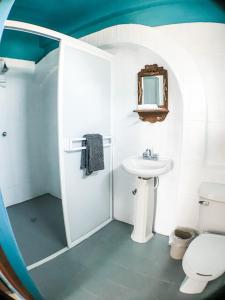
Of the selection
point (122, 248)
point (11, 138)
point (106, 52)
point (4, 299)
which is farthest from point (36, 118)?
point (4, 299)

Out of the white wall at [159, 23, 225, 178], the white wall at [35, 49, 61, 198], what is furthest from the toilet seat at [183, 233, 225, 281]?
the white wall at [35, 49, 61, 198]

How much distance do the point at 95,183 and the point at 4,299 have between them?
3.83 ft

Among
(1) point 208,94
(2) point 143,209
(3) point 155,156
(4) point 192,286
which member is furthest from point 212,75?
(4) point 192,286

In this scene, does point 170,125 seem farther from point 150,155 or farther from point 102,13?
point 102,13

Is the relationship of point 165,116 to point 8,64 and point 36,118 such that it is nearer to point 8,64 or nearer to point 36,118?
point 36,118

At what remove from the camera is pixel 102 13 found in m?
1.57

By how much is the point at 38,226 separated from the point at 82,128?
115cm

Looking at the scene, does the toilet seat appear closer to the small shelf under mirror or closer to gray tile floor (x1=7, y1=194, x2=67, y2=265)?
the small shelf under mirror

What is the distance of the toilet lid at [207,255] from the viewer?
1.03m

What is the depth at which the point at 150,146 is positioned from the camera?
162cm

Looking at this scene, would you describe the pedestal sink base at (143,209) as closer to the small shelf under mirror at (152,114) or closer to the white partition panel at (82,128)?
the white partition panel at (82,128)

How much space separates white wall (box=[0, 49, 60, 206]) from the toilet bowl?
188 cm

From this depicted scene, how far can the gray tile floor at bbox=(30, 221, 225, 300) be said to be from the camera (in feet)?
3.86

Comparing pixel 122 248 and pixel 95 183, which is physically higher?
pixel 95 183
